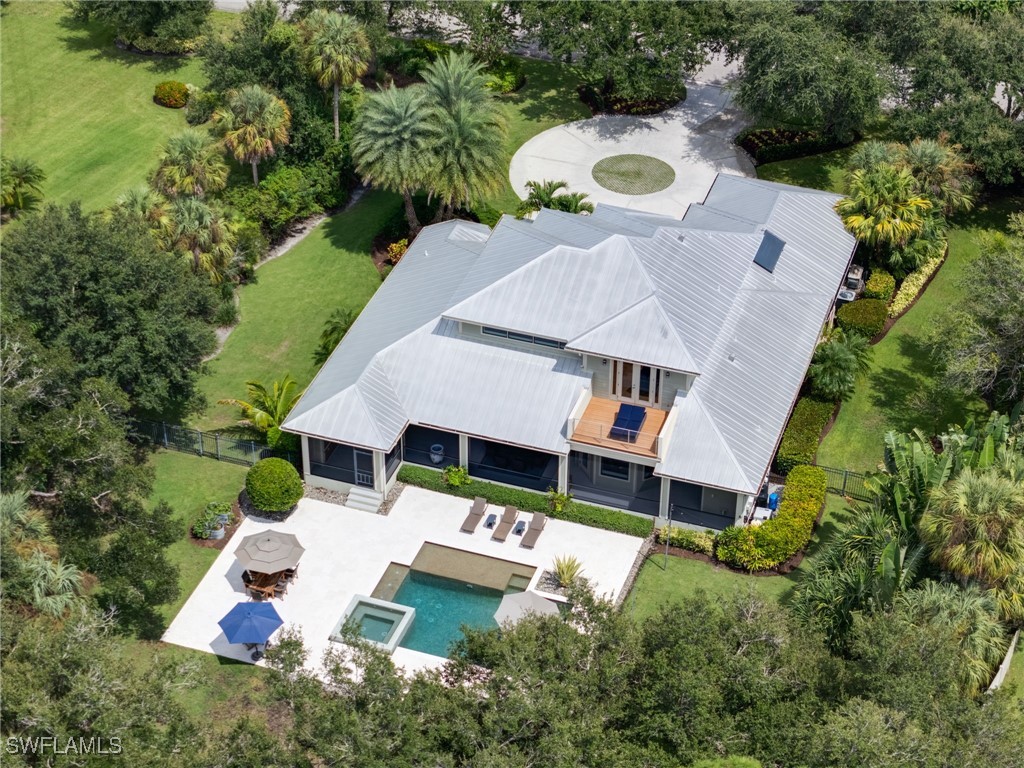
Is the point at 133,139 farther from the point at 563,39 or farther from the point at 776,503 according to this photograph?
the point at 776,503

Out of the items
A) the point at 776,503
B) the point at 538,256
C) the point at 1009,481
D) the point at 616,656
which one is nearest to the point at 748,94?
the point at 538,256

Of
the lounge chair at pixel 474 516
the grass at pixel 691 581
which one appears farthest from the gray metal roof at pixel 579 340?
the grass at pixel 691 581

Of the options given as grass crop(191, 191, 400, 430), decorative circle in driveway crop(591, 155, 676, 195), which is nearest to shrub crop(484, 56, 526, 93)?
decorative circle in driveway crop(591, 155, 676, 195)

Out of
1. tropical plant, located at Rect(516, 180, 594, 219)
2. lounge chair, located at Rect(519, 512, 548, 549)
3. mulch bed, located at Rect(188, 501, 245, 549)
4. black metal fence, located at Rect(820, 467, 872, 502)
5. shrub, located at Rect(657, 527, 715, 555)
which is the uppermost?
tropical plant, located at Rect(516, 180, 594, 219)

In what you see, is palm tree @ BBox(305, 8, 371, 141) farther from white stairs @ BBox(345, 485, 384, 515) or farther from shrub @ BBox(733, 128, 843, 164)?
white stairs @ BBox(345, 485, 384, 515)

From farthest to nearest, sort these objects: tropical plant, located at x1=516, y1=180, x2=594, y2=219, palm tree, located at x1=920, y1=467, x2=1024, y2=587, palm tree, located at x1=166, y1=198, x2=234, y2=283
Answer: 1. tropical plant, located at x1=516, y1=180, x2=594, y2=219
2. palm tree, located at x1=166, y1=198, x2=234, y2=283
3. palm tree, located at x1=920, y1=467, x2=1024, y2=587

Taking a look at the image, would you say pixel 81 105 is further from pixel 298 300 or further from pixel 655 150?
pixel 655 150

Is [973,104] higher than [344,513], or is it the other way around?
[973,104]
